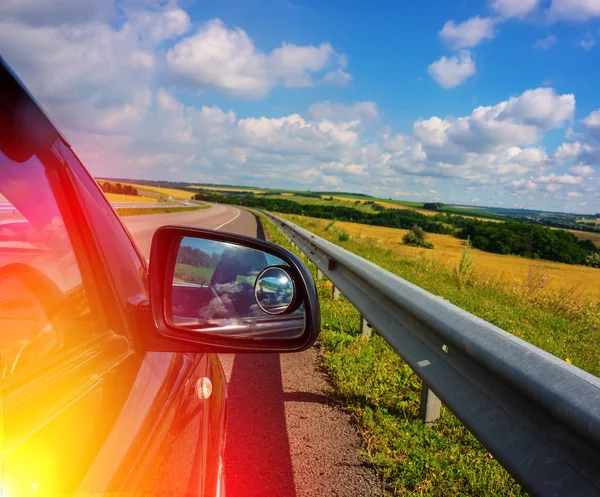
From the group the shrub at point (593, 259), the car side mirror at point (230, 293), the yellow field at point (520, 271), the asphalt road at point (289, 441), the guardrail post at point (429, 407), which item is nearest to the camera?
the car side mirror at point (230, 293)

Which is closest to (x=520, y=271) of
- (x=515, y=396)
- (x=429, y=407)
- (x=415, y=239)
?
(x=429, y=407)

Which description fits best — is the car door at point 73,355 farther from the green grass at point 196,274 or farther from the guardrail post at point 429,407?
the guardrail post at point 429,407

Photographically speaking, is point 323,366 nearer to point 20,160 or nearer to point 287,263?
point 287,263

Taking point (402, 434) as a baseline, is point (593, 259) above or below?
below

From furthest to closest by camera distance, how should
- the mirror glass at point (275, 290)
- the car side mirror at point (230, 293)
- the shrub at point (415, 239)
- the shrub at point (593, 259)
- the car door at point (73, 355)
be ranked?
the shrub at point (415, 239)
the shrub at point (593, 259)
the mirror glass at point (275, 290)
the car side mirror at point (230, 293)
the car door at point (73, 355)

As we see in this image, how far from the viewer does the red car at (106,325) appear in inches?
41.4

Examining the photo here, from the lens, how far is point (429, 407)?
3.49 m

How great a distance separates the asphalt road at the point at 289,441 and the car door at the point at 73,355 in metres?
1.20

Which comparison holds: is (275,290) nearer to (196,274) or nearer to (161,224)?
(196,274)

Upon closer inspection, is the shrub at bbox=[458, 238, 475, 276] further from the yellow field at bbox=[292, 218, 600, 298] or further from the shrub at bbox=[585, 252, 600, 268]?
the shrub at bbox=[585, 252, 600, 268]

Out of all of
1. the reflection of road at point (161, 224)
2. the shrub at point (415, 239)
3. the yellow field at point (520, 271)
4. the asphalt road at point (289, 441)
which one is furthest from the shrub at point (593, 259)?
the asphalt road at point (289, 441)

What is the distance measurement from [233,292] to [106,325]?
1.32ft

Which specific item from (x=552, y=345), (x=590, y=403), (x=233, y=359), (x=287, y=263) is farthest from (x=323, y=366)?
(x=590, y=403)

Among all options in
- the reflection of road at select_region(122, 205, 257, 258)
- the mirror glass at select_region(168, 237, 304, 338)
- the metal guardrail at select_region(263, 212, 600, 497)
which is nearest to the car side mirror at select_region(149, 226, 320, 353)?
the mirror glass at select_region(168, 237, 304, 338)
